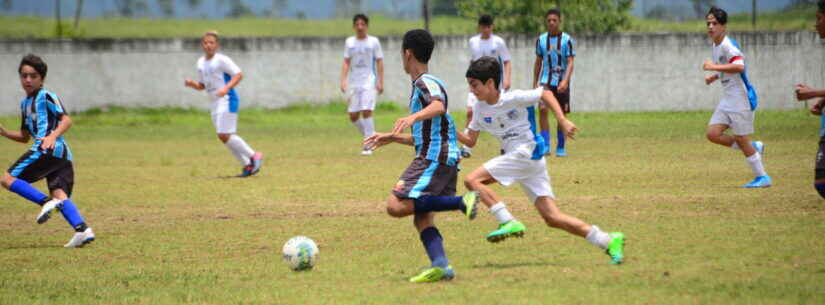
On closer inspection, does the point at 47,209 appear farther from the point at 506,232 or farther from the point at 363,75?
the point at 363,75

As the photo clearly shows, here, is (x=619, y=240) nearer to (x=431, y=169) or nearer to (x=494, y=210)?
(x=494, y=210)

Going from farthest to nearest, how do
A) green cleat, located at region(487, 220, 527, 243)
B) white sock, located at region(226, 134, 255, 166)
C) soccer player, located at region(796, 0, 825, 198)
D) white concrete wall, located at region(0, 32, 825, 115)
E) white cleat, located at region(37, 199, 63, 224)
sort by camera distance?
white concrete wall, located at region(0, 32, 825, 115) → white sock, located at region(226, 134, 255, 166) → white cleat, located at region(37, 199, 63, 224) → soccer player, located at region(796, 0, 825, 198) → green cleat, located at region(487, 220, 527, 243)

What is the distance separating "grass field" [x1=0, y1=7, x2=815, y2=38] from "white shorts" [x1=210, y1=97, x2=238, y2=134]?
13.1 m

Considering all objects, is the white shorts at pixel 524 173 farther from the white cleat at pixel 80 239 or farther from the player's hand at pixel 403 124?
the white cleat at pixel 80 239

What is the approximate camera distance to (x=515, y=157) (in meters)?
6.42

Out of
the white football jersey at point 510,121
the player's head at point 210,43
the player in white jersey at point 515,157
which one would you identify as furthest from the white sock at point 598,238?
the player's head at point 210,43

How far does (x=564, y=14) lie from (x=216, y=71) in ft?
46.9

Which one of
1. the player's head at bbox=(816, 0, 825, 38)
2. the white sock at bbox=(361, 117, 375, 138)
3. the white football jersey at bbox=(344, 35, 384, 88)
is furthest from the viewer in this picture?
the white football jersey at bbox=(344, 35, 384, 88)

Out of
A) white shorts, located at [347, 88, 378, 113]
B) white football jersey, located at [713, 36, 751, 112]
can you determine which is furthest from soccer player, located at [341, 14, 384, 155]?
white football jersey, located at [713, 36, 751, 112]

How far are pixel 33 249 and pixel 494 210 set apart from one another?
398cm

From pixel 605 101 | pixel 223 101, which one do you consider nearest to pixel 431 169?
pixel 223 101

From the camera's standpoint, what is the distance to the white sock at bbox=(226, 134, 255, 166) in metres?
13.0

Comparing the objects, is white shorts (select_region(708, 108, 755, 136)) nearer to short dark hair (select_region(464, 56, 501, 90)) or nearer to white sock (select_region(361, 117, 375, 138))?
short dark hair (select_region(464, 56, 501, 90))

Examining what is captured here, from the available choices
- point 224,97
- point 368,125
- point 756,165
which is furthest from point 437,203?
point 368,125
